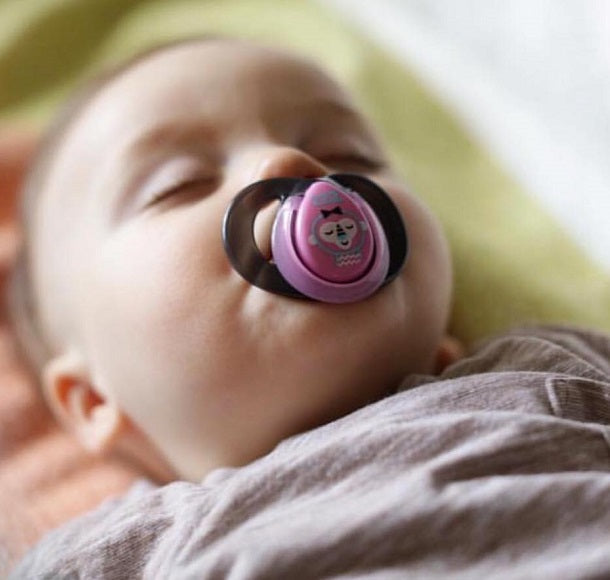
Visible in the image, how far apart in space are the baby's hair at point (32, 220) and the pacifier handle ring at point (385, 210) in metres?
0.29

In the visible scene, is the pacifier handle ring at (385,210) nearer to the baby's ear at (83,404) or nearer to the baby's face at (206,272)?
the baby's face at (206,272)

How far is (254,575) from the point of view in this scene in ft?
2.42

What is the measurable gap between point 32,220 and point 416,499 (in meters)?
0.60

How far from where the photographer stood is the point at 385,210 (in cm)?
93

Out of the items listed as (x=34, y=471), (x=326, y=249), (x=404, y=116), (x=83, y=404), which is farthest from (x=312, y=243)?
(x=404, y=116)

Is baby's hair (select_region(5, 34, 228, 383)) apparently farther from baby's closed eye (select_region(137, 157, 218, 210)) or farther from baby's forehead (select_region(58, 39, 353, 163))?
baby's closed eye (select_region(137, 157, 218, 210))

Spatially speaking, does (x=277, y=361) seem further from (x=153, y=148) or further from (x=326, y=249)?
(x=153, y=148)

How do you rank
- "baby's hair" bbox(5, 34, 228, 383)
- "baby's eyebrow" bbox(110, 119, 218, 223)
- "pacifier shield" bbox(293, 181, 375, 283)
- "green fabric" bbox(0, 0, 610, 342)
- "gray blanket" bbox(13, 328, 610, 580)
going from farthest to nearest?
"green fabric" bbox(0, 0, 610, 342) → "baby's hair" bbox(5, 34, 228, 383) → "baby's eyebrow" bbox(110, 119, 218, 223) → "pacifier shield" bbox(293, 181, 375, 283) → "gray blanket" bbox(13, 328, 610, 580)

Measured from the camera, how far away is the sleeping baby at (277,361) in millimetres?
745

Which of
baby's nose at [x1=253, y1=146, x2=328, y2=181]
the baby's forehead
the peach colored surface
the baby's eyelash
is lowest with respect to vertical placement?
the peach colored surface

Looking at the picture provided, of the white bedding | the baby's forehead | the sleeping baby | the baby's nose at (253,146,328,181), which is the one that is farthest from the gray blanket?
the white bedding

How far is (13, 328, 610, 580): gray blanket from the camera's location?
736mm

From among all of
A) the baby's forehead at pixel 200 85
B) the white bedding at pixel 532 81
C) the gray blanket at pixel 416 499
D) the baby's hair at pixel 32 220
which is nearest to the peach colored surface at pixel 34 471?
the baby's hair at pixel 32 220

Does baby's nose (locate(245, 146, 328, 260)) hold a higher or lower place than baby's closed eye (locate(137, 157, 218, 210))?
lower
